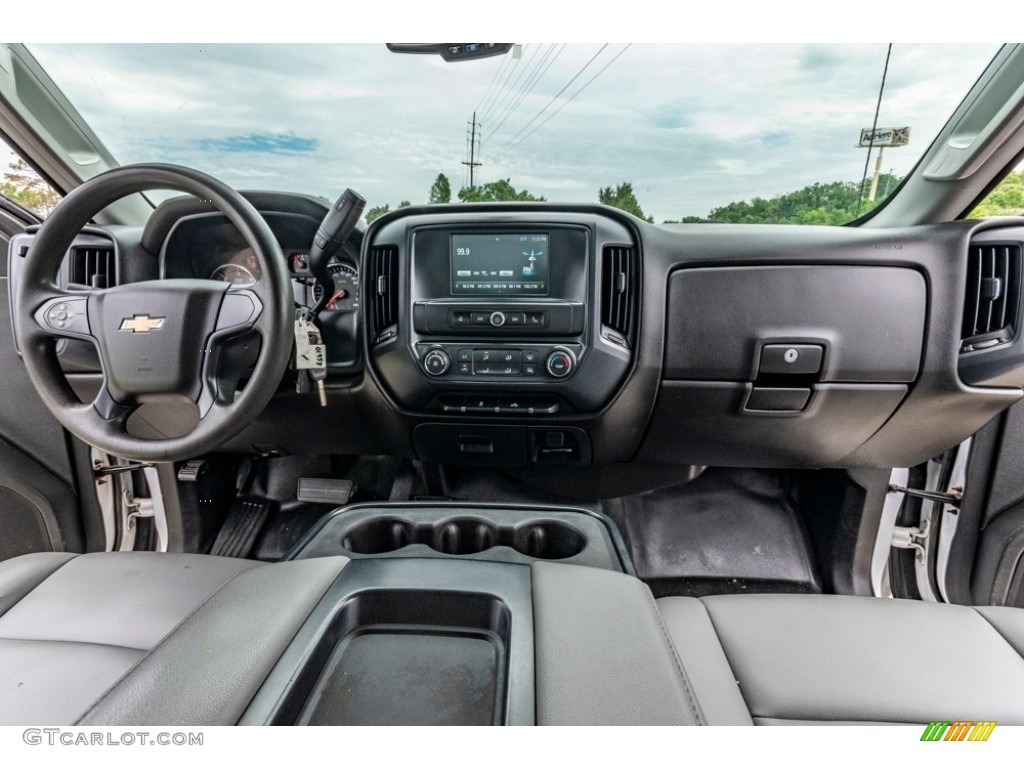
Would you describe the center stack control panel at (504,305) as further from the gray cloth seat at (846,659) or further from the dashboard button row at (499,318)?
the gray cloth seat at (846,659)

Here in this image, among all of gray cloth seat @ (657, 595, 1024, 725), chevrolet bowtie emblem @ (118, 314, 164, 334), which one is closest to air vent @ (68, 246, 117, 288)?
chevrolet bowtie emblem @ (118, 314, 164, 334)

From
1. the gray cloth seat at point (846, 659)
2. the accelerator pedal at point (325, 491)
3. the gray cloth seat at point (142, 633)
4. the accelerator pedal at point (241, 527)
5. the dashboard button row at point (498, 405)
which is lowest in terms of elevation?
the accelerator pedal at point (241, 527)

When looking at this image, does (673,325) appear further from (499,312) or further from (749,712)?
(749,712)

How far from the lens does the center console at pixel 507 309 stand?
1.59 metres

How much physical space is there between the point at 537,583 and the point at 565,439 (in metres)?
0.85

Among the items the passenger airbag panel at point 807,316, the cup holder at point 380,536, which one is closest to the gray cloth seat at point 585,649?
the cup holder at point 380,536

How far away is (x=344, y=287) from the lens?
180 cm

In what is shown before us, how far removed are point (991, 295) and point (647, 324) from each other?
0.87 meters

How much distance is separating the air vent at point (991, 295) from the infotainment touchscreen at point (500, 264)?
43.7 inches

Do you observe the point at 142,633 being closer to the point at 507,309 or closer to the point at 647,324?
the point at 507,309
